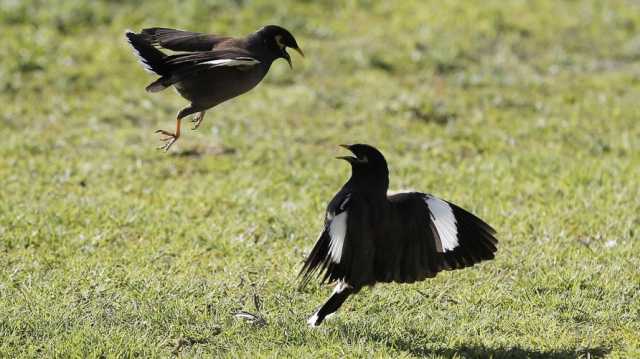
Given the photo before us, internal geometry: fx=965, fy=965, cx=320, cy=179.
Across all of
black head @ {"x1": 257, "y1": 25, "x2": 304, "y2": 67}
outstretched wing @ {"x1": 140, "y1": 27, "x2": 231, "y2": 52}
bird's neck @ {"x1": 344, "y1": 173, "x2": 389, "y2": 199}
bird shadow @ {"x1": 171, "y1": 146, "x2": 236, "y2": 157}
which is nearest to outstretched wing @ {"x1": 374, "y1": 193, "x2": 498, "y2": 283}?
bird's neck @ {"x1": 344, "y1": 173, "x2": 389, "y2": 199}

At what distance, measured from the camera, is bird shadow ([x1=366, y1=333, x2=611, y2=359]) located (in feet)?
17.2

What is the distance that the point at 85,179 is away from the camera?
874 centimetres

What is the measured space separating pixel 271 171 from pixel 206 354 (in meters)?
4.04

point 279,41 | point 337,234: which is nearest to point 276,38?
point 279,41

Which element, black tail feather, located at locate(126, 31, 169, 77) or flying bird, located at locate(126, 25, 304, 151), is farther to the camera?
black tail feather, located at locate(126, 31, 169, 77)

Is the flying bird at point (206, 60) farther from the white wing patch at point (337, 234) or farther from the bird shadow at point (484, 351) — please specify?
the bird shadow at point (484, 351)

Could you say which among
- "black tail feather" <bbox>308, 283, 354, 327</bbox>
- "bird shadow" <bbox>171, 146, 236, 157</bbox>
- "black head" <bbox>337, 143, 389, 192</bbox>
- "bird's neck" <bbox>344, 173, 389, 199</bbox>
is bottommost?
"black tail feather" <bbox>308, 283, 354, 327</bbox>

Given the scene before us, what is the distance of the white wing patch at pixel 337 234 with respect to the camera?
5.16 meters

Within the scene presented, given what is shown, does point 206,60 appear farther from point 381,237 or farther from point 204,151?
point 204,151

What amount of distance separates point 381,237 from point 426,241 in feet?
0.99

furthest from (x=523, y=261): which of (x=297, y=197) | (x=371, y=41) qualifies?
(x=371, y=41)

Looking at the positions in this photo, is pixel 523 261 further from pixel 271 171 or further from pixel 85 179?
pixel 85 179

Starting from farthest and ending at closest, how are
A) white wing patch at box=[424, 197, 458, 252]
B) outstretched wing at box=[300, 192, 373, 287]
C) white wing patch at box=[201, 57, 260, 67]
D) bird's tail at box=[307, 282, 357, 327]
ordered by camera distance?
white wing patch at box=[424, 197, 458, 252] < bird's tail at box=[307, 282, 357, 327] < outstretched wing at box=[300, 192, 373, 287] < white wing patch at box=[201, 57, 260, 67]

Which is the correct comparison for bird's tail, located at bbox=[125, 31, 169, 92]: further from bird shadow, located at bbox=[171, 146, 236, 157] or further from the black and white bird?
bird shadow, located at bbox=[171, 146, 236, 157]
